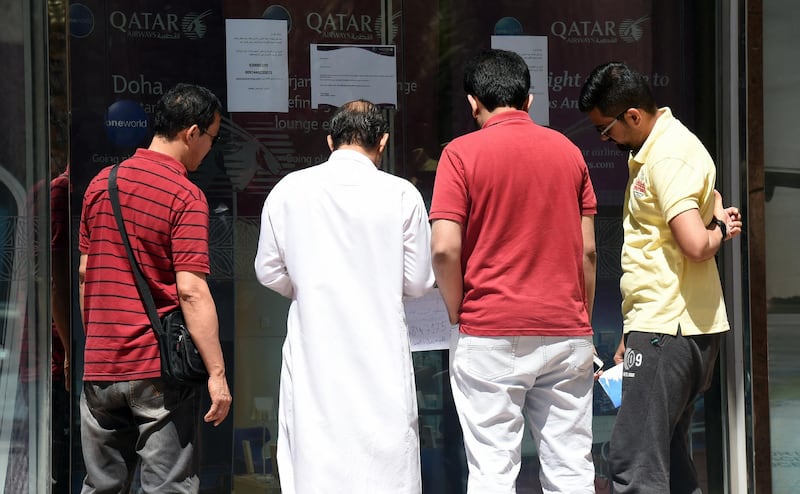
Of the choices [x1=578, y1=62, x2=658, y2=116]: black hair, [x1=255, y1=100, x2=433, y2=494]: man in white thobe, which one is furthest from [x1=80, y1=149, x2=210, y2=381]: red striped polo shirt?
[x1=578, y1=62, x2=658, y2=116]: black hair

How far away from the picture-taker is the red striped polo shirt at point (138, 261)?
11.8ft

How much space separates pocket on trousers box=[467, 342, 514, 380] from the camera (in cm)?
359

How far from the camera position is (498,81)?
12.2 feet

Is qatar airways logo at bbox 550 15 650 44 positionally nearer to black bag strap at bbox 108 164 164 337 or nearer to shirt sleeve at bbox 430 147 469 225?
shirt sleeve at bbox 430 147 469 225

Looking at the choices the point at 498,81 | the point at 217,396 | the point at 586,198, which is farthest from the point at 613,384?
the point at 217,396

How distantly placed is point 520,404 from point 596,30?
235cm

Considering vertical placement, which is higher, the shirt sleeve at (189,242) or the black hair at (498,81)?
the black hair at (498,81)

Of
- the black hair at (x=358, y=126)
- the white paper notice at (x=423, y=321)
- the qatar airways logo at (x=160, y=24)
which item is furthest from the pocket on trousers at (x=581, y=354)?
the qatar airways logo at (x=160, y=24)

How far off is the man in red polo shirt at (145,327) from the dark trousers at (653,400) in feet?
4.76

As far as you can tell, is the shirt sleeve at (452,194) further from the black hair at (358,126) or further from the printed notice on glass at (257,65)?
the printed notice on glass at (257,65)

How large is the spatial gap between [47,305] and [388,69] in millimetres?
1948

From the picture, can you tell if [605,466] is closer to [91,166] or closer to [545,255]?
[545,255]

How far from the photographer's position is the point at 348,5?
506 centimetres

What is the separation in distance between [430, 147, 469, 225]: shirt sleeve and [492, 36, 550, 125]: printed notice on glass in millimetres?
1721
